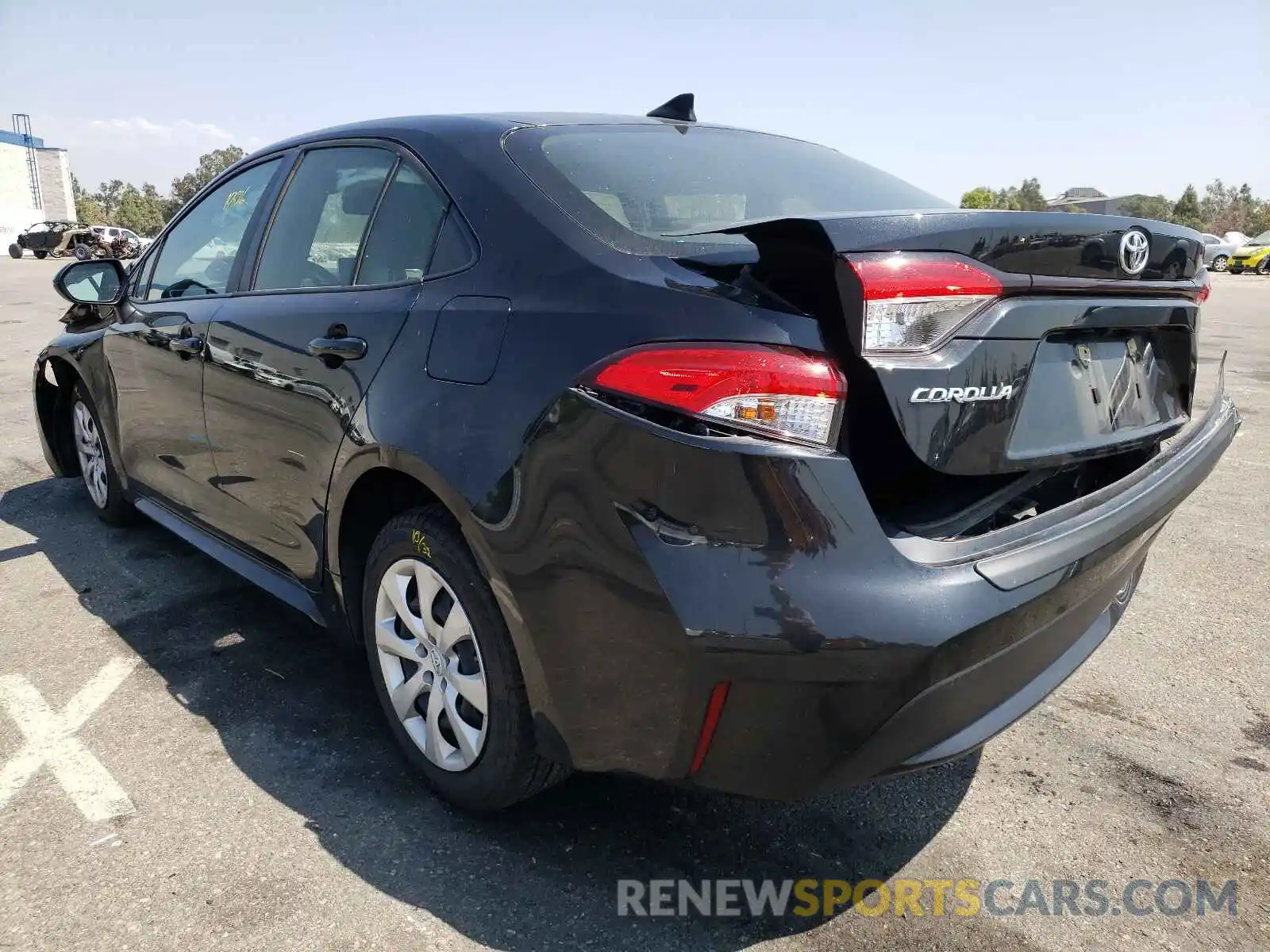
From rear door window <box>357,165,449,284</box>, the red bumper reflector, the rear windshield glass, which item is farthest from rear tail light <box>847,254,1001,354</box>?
rear door window <box>357,165,449,284</box>

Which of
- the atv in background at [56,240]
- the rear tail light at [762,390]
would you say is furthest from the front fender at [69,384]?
the atv in background at [56,240]

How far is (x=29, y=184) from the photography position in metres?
63.9

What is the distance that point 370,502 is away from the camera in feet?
8.59

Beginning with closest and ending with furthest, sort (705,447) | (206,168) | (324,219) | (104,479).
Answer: (705,447)
(324,219)
(104,479)
(206,168)

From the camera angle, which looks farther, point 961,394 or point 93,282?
point 93,282

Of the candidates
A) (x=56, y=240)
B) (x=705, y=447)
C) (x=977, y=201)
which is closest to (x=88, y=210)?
(x=56, y=240)

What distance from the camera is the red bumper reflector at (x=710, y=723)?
1746 mm

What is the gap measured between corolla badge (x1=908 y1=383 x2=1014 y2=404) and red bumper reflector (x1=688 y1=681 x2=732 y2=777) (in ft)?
2.08

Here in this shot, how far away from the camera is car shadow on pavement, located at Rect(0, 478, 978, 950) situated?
82.4 inches

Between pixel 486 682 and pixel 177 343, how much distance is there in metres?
2.08

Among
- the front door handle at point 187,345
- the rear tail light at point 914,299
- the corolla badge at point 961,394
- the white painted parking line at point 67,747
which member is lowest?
the white painted parking line at point 67,747

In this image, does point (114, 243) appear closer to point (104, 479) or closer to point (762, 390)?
point (104, 479)

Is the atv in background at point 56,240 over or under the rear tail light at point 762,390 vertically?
under

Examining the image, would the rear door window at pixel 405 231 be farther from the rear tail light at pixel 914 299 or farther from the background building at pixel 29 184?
the background building at pixel 29 184
